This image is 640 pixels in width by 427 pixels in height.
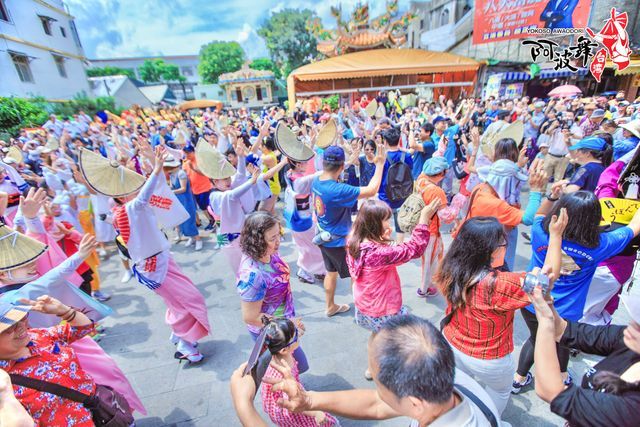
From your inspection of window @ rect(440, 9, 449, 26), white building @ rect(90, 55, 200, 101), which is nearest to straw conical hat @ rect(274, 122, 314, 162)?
window @ rect(440, 9, 449, 26)

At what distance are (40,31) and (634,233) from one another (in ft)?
109

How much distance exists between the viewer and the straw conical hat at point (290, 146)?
11.7 feet

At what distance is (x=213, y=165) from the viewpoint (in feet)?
11.6

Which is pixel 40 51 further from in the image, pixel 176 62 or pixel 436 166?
pixel 176 62

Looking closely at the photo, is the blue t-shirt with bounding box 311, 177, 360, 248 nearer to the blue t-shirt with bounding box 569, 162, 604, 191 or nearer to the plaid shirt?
the plaid shirt

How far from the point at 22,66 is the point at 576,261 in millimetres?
29693

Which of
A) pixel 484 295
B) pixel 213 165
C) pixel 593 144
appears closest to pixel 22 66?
pixel 213 165

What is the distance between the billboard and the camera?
626 inches

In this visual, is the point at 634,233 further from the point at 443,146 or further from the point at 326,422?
the point at 443,146

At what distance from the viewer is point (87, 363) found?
199cm

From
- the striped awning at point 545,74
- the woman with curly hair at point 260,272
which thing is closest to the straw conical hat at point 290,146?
the woman with curly hair at point 260,272

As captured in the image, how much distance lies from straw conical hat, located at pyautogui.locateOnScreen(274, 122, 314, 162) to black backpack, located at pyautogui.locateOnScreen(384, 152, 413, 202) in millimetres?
1238

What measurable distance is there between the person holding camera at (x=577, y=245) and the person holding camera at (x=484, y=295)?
0.20m

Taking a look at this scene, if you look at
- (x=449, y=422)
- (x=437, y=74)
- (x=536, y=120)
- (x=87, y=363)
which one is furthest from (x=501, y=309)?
(x=437, y=74)
